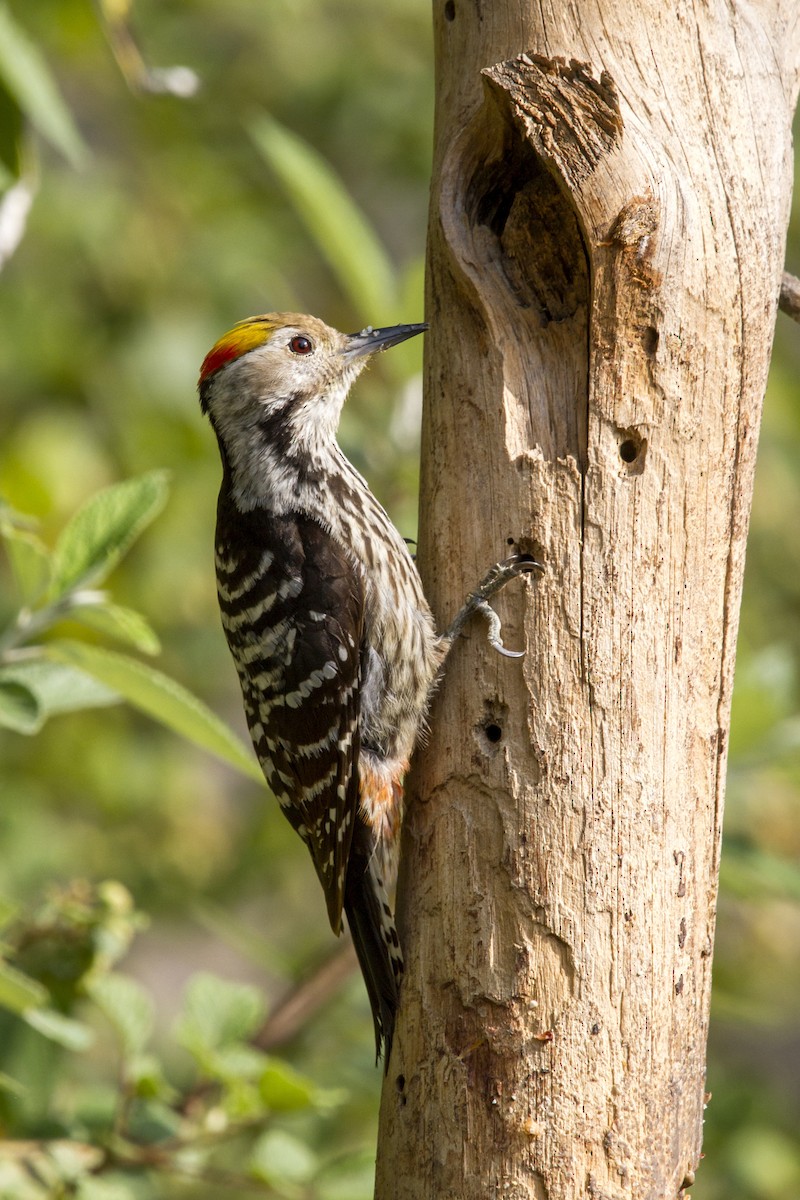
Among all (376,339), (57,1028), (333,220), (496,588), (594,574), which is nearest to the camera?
(594,574)

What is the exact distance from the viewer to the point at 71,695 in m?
2.99

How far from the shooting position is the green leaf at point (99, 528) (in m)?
2.89

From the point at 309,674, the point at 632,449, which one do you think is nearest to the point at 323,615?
the point at 309,674

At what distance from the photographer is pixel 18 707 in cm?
271

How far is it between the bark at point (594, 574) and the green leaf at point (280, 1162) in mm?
532

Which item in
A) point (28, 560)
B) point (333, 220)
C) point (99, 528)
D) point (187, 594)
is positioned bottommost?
point (28, 560)

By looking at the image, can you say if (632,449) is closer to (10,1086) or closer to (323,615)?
(323,615)

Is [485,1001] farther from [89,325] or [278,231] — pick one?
[278,231]

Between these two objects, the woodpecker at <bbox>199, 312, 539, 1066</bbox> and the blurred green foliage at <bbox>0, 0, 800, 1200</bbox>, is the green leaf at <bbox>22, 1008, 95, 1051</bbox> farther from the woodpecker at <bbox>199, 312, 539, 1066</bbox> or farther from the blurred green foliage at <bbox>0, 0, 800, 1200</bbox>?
the woodpecker at <bbox>199, 312, 539, 1066</bbox>

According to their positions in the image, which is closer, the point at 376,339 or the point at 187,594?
the point at 376,339

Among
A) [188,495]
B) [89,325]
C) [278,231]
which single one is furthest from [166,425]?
[278,231]

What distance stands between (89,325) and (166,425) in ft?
2.66

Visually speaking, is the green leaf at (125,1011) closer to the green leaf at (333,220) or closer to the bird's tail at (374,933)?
the bird's tail at (374,933)

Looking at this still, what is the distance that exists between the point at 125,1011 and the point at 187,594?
83.3 inches
